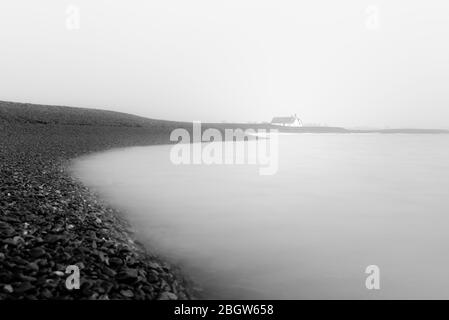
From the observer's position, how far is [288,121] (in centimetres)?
19112

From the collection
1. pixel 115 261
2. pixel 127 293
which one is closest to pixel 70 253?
pixel 115 261

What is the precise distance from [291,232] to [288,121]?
184695 mm

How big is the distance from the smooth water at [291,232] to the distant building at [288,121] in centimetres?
17027

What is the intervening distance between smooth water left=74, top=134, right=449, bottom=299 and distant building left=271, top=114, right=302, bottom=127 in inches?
6704

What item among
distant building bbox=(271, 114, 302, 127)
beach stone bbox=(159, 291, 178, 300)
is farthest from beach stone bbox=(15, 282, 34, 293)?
distant building bbox=(271, 114, 302, 127)

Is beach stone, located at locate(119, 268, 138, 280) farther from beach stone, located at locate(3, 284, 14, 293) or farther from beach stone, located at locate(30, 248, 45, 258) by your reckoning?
beach stone, located at locate(3, 284, 14, 293)

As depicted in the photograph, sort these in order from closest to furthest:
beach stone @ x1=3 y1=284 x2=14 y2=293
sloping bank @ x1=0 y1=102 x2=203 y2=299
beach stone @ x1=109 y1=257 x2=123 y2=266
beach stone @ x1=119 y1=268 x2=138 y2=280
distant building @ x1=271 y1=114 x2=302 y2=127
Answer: beach stone @ x1=3 y1=284 x2=14 y2=293
sloping bank @ x1=0 y1=102 x2=203 y2=299
beach stone @ x1=119 y1=268 x2=138 y2=280
beach stone @ x1=109 y1=257 x2=123 y2=266
distant building @ x1=271 y1=114 x2=302 y2=127

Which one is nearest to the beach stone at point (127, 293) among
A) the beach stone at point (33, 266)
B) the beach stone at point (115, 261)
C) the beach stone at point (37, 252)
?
the beach stone at point (115, 261)

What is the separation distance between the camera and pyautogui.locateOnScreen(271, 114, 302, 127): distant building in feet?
624

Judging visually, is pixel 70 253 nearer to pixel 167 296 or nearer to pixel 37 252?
pixel 37 252
